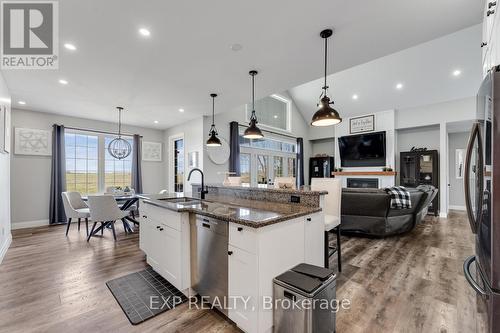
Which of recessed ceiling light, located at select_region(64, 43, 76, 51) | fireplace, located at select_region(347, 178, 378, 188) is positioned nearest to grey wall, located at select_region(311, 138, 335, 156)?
fireplace, located at select_region(347, 178, 378, 188)

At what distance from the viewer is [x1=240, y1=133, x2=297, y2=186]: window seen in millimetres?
6816

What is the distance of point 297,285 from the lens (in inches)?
58.4

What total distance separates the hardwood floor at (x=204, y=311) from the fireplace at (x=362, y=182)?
337 cm

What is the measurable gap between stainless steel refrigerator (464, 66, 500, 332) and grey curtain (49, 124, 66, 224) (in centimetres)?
705

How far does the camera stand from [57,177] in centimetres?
521

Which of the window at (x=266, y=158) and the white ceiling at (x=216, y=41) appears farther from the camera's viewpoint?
the window at (x=266, y=158)

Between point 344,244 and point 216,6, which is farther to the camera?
point 344,244

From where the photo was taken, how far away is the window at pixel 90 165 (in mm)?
5621

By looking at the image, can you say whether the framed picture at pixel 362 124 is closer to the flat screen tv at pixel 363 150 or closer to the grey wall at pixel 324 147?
the flat screen tv at pixel 363 150

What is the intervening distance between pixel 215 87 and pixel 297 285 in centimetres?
335

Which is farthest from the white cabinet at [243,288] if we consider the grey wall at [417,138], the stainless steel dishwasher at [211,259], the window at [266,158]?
the grey wall at [417,138]

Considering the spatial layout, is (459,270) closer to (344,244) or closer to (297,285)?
(344,244)

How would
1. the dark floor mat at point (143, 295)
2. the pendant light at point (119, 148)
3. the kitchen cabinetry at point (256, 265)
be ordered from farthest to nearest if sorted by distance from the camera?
the pendant light at point (119, 148), the dark floor mat at point (143, 295), the kitchen cabinetry at point (256, 265)

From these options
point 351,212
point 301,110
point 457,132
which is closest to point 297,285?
point 351,212
